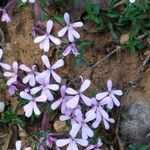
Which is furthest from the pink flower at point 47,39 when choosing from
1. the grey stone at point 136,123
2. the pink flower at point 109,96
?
the grey stone at point 136,123

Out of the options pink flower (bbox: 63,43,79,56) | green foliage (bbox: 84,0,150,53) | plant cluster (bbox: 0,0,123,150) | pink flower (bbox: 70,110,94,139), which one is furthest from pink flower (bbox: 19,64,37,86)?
green foliage (bbox: 84,0,150,53)

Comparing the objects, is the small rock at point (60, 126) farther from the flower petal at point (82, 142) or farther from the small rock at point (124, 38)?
the small rock at point (124, 38)

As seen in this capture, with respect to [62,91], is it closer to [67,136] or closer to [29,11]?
[67,136]

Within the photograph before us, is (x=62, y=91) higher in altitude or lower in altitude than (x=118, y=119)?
higher

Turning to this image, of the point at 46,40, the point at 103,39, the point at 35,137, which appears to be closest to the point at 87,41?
the point at 103,39

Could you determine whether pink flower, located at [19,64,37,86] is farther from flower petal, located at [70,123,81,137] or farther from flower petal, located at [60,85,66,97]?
flower petal, located at [70,123,81,137]
